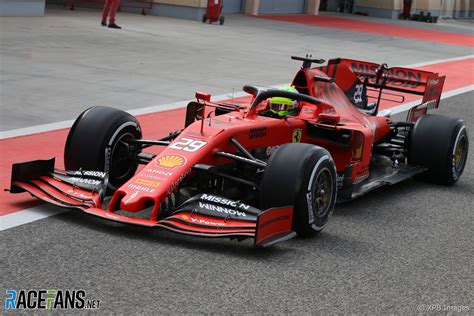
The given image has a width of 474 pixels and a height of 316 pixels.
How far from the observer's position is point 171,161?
20.4 ft

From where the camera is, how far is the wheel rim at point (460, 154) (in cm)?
837

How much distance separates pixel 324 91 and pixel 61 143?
2.83m

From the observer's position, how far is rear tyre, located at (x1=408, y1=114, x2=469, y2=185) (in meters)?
8.10

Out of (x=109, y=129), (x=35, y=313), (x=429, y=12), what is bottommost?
(x=35, y=313)

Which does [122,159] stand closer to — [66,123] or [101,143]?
[101,143]

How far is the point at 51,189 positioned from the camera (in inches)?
251

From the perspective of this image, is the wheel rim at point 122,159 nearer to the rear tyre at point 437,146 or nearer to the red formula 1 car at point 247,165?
the red formula 1 car at point 247,165

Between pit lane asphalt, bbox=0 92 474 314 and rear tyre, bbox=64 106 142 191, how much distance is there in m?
0.54

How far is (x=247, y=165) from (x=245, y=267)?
1.36 meters

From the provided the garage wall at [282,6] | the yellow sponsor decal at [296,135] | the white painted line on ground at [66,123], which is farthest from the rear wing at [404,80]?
the garage wall at [282,6]

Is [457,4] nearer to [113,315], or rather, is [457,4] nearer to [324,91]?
[324,91]

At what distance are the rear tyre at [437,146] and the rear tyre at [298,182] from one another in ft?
7.43

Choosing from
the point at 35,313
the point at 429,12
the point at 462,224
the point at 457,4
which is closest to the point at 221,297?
the point at 35,313

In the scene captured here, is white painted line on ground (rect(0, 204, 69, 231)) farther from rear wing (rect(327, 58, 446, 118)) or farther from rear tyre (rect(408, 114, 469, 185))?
rear wing (rect(327, 58, 446, 118))
